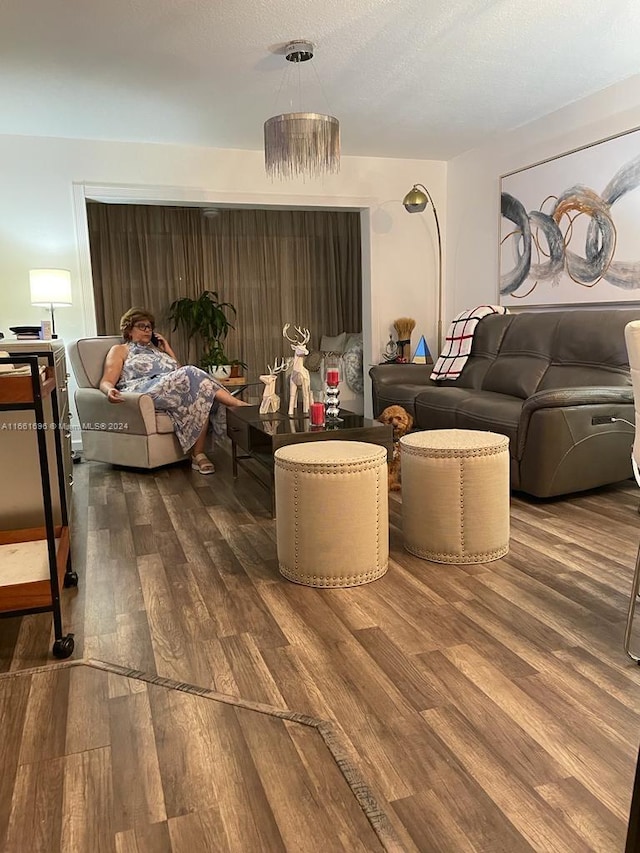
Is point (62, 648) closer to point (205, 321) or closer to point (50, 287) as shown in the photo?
point (50, 287)

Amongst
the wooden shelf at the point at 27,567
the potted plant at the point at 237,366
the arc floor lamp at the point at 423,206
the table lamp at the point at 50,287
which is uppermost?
the arc floor lamp at the point at 423,206

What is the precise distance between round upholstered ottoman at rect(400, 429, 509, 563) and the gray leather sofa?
0.77m

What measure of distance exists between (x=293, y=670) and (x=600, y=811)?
2.74 feet

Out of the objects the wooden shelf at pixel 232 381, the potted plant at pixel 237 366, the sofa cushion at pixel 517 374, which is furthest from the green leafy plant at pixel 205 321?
the sofa cushion at pixel 517 374

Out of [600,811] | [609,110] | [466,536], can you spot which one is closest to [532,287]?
[609,110]

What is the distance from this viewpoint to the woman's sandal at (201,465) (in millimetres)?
4273

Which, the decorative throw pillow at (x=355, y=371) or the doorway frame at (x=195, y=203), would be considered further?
the decorative throw pillow at (x=355, y=371)

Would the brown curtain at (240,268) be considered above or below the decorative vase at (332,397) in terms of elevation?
above

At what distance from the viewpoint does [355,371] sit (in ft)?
21.9

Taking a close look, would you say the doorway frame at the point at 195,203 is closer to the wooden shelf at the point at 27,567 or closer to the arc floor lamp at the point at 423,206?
the arc floor lamp at the point at 423,206

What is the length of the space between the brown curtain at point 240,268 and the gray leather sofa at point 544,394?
253cm

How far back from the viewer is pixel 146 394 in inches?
165

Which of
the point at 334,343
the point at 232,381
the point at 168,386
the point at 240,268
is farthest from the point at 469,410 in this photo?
the point at 240,268

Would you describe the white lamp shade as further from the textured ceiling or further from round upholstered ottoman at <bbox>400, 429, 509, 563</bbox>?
round upholstered ottoman at <bbox>400, 429, 509, 563</bbox>
